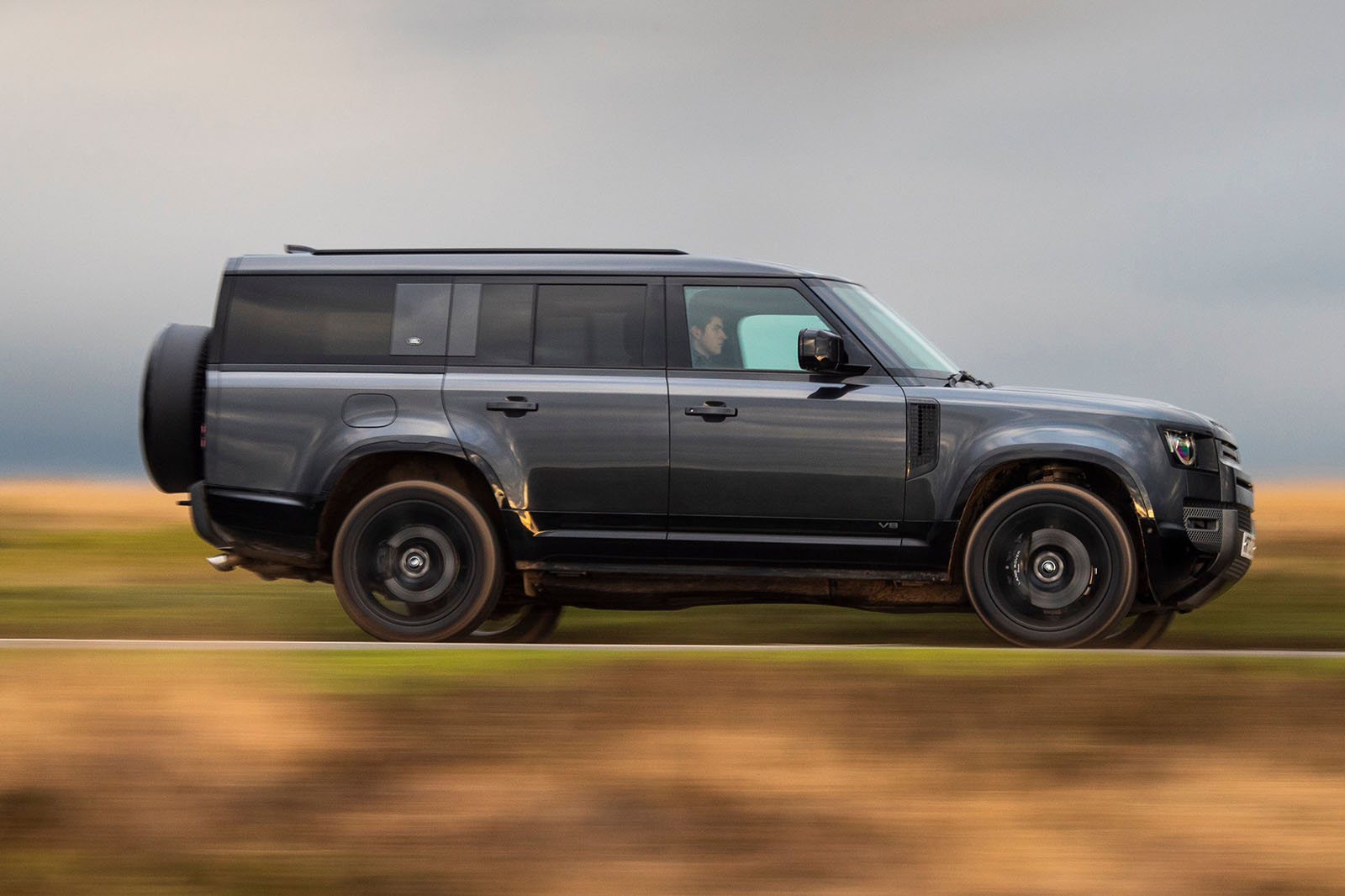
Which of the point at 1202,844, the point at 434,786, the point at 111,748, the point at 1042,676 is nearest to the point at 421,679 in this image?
the point at 434,786

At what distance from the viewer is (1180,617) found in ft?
37.2

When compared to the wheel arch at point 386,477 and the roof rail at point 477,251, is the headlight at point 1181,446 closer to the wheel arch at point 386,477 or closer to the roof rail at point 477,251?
the roof rail at point 477,251

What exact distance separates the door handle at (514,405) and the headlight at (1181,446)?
3327 millimetres

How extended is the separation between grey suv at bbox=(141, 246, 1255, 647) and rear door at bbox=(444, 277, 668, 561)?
0.05 feet

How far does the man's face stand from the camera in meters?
8.49

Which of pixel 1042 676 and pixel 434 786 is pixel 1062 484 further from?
pixel 434 786

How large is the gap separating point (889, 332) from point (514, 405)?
2070 mm

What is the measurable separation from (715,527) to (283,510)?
92.3 inches

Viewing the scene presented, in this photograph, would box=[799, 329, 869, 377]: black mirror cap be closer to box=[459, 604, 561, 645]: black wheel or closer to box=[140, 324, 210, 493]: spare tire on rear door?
box=[459, 604, 561, 645]: black wheel

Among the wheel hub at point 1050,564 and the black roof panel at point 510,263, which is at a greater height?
the black roof panel at point 510,263

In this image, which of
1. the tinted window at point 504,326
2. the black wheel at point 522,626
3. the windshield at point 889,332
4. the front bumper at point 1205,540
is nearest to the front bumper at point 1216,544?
the front bumper at point 1205,540

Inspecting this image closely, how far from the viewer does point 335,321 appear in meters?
8.70

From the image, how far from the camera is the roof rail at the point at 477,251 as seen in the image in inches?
344

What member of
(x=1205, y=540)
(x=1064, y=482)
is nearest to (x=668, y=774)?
(x=1064, y=482)
